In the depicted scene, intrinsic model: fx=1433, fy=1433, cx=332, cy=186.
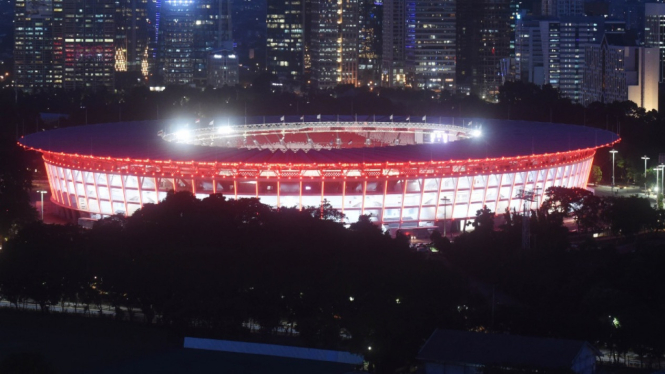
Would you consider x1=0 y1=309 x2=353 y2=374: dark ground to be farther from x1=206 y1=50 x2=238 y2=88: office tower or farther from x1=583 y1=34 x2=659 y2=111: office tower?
x1=206 y1=50 x2=238 y2=88: office tower

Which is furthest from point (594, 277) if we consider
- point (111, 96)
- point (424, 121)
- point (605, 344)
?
point (111, 96)

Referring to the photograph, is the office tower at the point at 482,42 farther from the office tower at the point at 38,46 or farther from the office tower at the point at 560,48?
the office tower at the point at 38,46

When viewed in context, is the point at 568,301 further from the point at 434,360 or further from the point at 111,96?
the point at 111,96

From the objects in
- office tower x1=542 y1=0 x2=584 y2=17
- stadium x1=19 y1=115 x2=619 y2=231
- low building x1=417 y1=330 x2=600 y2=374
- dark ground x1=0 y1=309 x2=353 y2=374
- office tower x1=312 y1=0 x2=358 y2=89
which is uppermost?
office tower x1=542 y1=0 x2=584 y2=17

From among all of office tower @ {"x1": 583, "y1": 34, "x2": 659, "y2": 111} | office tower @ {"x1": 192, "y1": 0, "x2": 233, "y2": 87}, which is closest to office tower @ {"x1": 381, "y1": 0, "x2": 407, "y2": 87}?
office tower @ {"x1": 192, "y1": 0, "x2": 233, "y2": 87}

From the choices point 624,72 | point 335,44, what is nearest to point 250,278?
point 624,72

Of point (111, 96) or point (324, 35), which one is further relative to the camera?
point (324, 35)

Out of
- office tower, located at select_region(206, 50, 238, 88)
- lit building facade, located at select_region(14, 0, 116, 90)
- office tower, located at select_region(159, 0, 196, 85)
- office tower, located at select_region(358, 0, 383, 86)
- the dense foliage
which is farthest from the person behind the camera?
office tower, located at select_region(159, 0, 196, 85)
